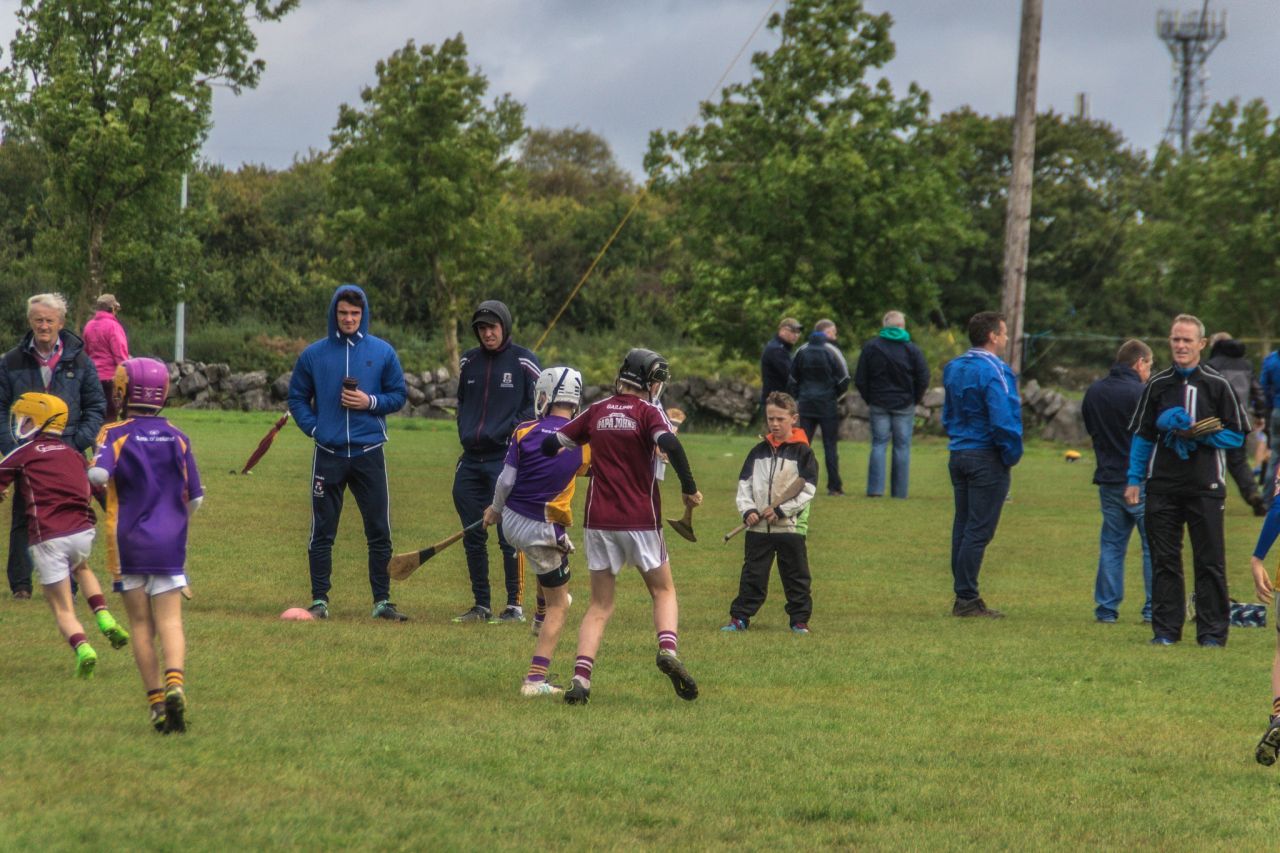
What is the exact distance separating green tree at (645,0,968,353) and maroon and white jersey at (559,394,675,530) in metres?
33.9

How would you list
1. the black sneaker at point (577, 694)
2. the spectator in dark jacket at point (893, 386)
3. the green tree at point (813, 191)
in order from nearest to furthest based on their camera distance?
1. the black sneaker at point (577, 694)
2. the spectator in dark jacket at point (893, 386)
3. the green tree at point (813, 191)

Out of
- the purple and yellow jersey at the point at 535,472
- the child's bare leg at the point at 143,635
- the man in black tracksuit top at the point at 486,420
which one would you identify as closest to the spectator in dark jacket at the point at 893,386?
the man in black tracksuit top at the point at 486,420

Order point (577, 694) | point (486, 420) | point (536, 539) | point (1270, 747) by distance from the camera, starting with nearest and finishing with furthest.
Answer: point (1270, 747) → point (577, 694) → point (536, 539) → point (486, 420)

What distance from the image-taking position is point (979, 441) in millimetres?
12219

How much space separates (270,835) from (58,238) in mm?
35309

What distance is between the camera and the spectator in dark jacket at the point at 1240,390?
1711 cm

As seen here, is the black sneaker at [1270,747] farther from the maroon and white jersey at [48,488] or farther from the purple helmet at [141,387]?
the maroon and white jersey at [48,488]

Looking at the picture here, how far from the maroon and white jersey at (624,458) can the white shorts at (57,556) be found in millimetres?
2775

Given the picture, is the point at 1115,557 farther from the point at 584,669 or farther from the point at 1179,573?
the point at 584,669

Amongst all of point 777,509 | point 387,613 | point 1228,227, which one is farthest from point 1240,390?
point 1228,227

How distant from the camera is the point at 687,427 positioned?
3822cm

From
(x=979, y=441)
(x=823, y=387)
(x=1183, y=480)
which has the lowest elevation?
(x=1183, y=480)

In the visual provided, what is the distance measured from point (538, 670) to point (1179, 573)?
16.0 ft

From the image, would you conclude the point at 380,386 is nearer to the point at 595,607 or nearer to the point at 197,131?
the point at 595,607
